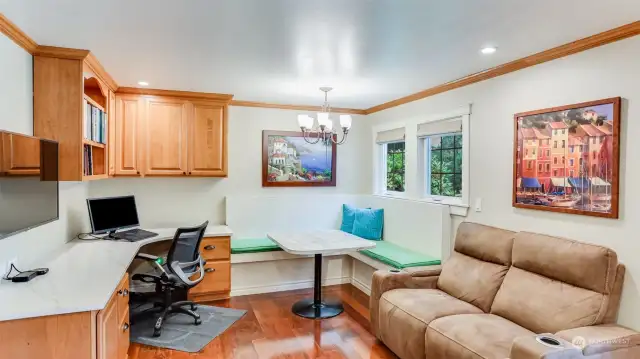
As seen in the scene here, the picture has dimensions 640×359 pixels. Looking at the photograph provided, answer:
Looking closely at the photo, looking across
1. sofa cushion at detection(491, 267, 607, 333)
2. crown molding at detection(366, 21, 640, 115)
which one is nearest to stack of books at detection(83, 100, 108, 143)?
crown molding at detection(366, 21, 640, 115)

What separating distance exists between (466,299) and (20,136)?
312cm

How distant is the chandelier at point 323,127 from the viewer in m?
3.81

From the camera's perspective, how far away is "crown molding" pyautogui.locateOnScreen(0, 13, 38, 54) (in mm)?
2227

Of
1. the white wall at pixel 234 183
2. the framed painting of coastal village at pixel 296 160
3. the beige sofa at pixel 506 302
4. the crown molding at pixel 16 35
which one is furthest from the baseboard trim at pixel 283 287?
the crown molding at pixel 16 35

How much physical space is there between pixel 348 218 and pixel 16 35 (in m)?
3.76

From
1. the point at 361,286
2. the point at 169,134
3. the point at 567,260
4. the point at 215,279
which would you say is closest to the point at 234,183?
the point at 169,134

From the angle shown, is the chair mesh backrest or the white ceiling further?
the chair mesh backrest

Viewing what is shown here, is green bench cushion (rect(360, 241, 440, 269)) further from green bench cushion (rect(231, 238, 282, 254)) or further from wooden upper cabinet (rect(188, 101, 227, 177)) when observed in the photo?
wooden upper cabinet (rect(188, 101, 227, 177))

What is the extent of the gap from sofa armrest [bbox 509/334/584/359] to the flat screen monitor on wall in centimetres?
260

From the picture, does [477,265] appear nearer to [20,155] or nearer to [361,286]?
[361,286]

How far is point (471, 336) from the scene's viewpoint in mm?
2400

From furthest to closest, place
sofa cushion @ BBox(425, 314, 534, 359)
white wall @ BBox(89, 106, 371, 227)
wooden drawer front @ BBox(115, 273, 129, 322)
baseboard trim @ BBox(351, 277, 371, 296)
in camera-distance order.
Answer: baseboard trim @ BBox(351, 277, 371, 296)
white wall @ BBox(89, 106, 371, 227)
wooden drawer front @ BBox(115, 273, 129, 322)
sofa cushion @ BBox(425, 314, 534, 359)

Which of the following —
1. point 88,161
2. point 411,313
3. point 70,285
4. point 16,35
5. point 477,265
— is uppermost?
point 16,35

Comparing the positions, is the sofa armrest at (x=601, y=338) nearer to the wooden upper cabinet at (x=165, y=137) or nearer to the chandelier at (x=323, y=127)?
the chandelier at (x=323, y=127)
